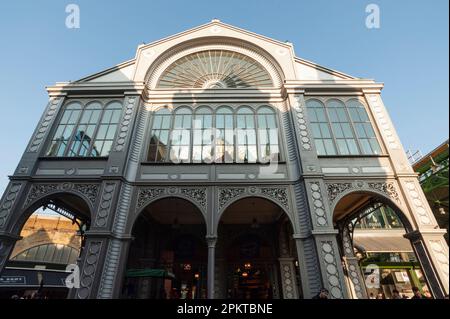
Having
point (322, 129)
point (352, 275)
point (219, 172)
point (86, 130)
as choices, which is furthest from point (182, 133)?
point (352, 275)

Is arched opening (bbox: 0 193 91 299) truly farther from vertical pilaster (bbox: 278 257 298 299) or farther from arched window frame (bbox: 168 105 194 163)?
vertical pilaster (bbox: 278 257 298 299)

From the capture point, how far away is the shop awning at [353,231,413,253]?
18.6 meters

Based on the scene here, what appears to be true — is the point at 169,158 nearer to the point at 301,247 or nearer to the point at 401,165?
the point at 301,247

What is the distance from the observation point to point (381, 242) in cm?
1986

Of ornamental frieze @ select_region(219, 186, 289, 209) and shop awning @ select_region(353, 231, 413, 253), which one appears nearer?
ornamental frieze @ select_region(219, 186, 289, 209)

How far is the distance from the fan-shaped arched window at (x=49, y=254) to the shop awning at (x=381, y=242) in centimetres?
2833

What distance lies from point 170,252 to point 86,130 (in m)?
9.38

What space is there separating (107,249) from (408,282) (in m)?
23.0

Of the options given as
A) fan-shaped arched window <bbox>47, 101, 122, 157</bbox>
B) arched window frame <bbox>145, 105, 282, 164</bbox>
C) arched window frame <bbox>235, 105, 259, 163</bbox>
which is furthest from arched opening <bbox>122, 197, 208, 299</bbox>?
fan-shaped arched window <bbox>47, 101, 122, 157</bbox>

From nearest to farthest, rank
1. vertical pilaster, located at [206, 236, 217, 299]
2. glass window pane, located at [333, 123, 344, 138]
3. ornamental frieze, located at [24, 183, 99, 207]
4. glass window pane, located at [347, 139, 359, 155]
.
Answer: vertical pilaster, located at [206, 236, 217, 299]
ornamental frieze, located at [24, 183, 99, 207]
glass window pane, located at [347, 139, 359, 155]
glass window pane, located at [333, 123, 344, 138]

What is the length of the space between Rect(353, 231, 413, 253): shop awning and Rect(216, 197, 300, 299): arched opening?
7320 millimetres

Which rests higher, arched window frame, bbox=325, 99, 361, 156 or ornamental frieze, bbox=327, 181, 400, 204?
arched window frame, bbox=325, 99, 361, 156

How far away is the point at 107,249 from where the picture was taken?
10281 millimetres
